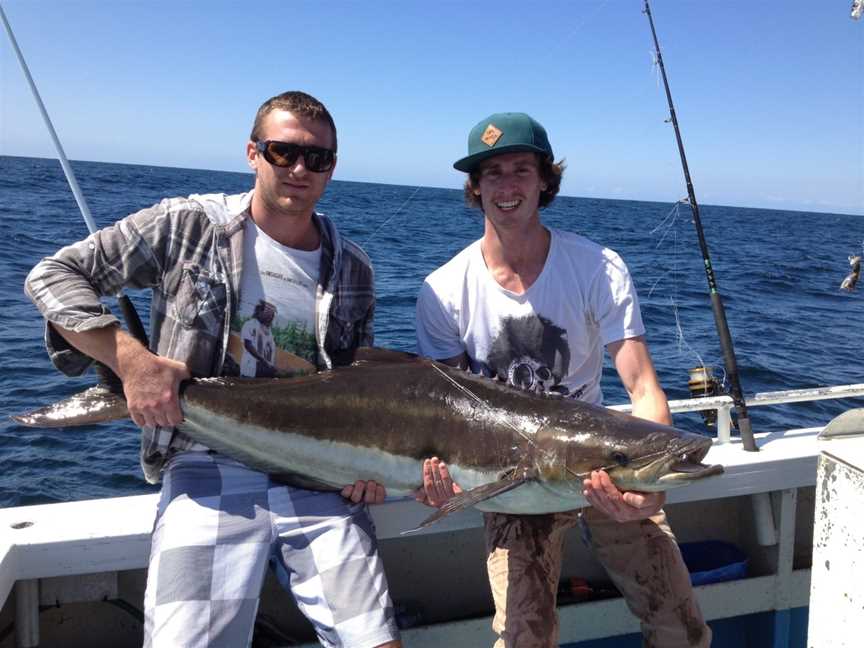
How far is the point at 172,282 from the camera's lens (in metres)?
2.97

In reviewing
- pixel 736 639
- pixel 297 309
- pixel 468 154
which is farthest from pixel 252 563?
pixel 736 639

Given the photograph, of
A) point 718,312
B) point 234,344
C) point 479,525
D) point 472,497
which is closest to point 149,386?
point 234,344

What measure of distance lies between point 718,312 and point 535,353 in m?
1.96

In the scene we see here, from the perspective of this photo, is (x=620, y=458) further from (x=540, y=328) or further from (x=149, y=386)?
(x=149, y=386)

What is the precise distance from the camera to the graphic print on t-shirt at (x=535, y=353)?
3318 millimetres

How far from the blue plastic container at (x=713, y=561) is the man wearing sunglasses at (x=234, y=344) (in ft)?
6.01

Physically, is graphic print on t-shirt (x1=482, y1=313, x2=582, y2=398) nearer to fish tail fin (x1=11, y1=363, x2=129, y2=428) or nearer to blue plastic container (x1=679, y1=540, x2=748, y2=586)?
blue plastic container (x1=679, y1=540, x2=748, y2=586)

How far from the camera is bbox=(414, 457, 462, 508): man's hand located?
286cm

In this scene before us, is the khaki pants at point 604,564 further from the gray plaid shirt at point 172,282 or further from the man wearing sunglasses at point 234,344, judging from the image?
the gray plaid shirt at point 172,282

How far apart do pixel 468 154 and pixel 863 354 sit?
12.5 meters

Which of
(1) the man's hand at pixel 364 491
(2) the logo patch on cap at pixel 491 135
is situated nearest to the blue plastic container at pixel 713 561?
(1) the man's hand at pixel 364 491

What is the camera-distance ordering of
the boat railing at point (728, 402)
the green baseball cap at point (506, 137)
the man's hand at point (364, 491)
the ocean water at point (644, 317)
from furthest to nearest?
the ocean water at point (644, 317)
the boat railing at point (728, 402)
the green baseball cap at point (506, 137)
the man's hand at point (364, 491)

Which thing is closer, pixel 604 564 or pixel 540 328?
pixel 604 564

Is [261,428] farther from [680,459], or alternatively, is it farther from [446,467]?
[680,459]
